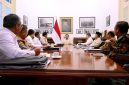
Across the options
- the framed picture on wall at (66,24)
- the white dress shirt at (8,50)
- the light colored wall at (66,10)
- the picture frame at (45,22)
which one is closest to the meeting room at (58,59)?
the white dress shirt at (8,50)

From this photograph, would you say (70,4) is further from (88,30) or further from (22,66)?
(22,66)

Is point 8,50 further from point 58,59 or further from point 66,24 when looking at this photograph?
point 66,24

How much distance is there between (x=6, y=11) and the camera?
22.7ft

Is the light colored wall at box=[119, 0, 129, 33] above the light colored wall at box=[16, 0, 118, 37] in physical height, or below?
below

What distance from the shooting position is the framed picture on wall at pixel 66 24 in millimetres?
12117

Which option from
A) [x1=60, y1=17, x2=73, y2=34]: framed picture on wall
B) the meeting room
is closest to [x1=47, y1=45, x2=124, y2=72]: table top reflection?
the meeting room

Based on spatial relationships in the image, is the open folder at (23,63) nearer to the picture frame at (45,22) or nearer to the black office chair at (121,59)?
the black office chair at (121,59)

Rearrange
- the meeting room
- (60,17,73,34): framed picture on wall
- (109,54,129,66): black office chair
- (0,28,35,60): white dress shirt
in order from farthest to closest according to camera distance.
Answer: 1. (60,17,73,34): framed picture on wall
2. (109,54,129,66): black office chair
3. (0,28,35,60): white dress shirt
4. the meeting room

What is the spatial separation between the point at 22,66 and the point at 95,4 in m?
10.9

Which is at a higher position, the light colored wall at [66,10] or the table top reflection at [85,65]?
the light colored wall at [66,10]

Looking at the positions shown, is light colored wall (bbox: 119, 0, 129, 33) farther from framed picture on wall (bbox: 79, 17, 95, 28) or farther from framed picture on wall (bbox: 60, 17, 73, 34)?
framed picture on wall (bbox: 60, 17, 73, 34)

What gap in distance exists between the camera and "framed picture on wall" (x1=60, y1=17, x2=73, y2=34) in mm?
12117

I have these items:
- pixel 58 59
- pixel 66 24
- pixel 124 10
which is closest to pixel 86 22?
pixel 66 24

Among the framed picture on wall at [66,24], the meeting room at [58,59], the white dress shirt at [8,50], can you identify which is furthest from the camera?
the framed picture on wall at [66,24]
